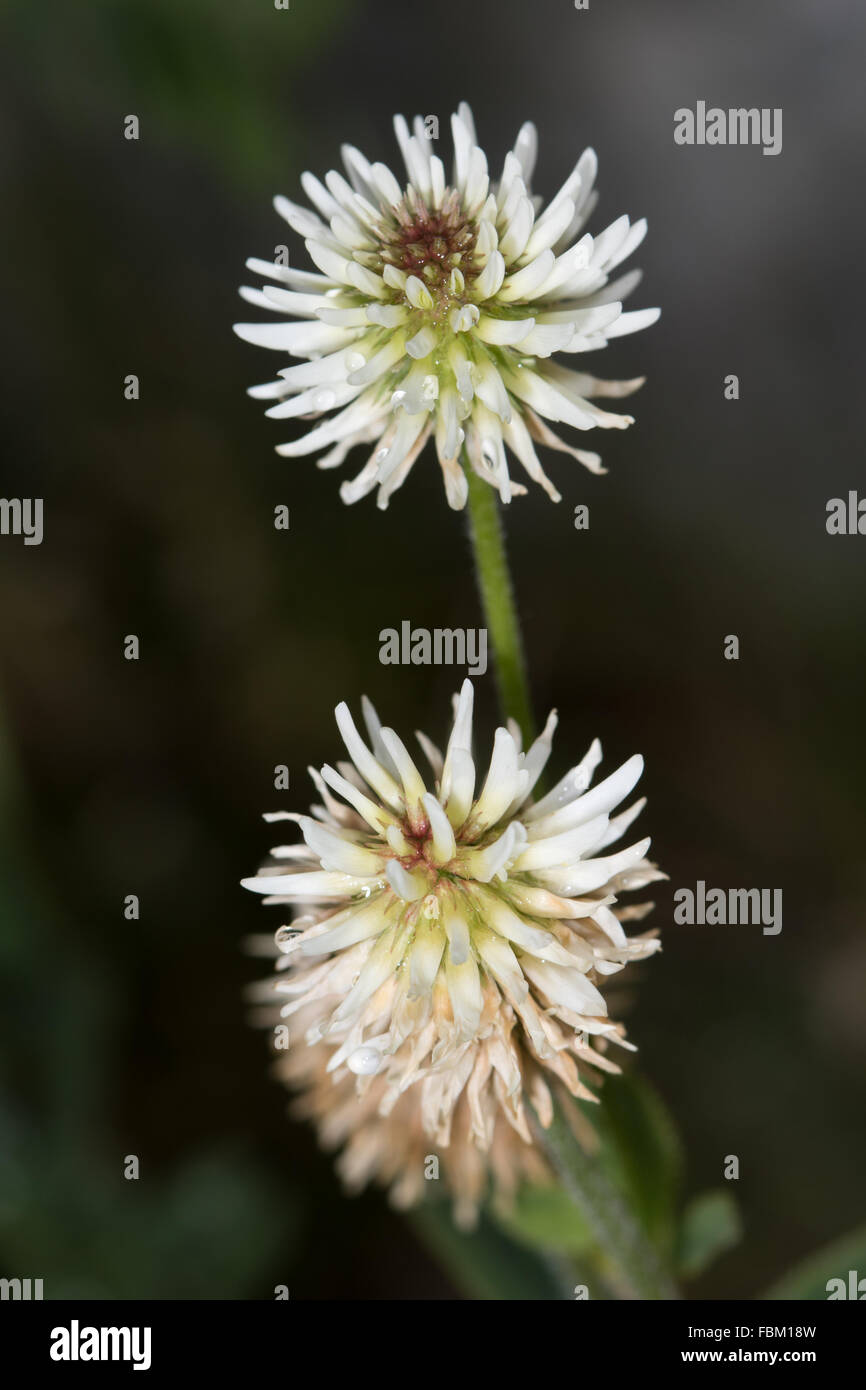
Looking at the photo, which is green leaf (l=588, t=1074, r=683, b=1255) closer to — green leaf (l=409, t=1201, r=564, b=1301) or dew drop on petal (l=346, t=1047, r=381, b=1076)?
dew drop on petal (l=346, t=1047, r=381, b=1076)

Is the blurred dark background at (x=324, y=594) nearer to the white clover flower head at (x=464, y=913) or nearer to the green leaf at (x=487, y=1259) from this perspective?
the green leaf at (x=487, y=1259)

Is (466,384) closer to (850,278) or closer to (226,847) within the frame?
(226,847)

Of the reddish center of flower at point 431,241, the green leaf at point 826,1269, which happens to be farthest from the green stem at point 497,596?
the green leaf at point 826,1269

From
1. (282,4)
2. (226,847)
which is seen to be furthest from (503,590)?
(282,4)

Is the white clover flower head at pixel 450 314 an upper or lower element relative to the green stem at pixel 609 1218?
upper

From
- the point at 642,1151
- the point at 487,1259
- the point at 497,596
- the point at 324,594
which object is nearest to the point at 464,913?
the point at 497,596

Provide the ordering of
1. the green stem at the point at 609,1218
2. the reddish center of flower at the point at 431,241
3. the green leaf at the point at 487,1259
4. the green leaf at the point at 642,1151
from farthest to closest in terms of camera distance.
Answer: the green leaf at the point at 487,1259
the green leaf at the point at 642,1151
the green stem at the point at 609,1218
the reddish center of flower at the point at 431,241
